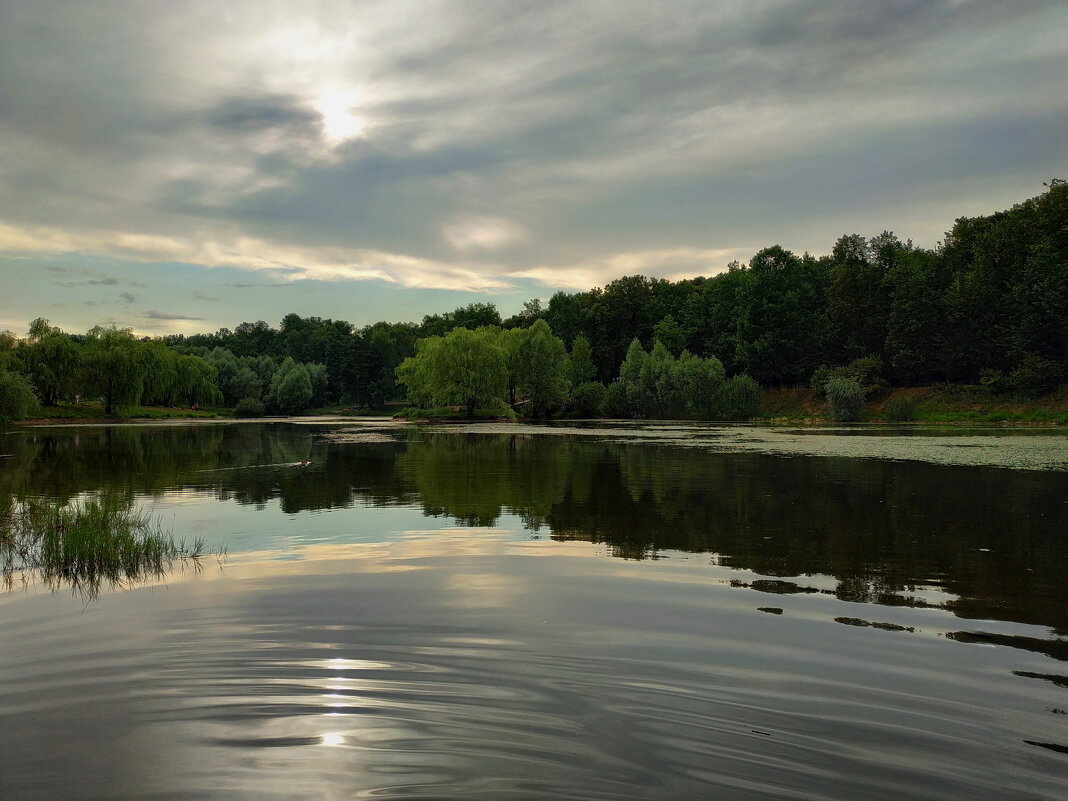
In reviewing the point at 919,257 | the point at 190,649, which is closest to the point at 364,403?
the point at 919,257

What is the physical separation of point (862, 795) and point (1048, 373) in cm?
8158

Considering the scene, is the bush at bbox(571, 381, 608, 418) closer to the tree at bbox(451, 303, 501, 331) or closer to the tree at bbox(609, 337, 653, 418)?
the tree at bbox(609, 337, 653, 418)

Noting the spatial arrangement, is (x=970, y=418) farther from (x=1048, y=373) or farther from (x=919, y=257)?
(x=919, y=257)

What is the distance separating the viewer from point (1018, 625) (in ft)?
25.3

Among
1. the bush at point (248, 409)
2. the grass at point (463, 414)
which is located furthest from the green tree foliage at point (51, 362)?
the grass at point (463, 414)

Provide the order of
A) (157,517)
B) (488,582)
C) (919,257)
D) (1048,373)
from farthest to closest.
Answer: (919,257) < (1048,373) < (157,517) < (488,582)

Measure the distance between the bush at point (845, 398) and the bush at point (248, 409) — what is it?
3136 inches

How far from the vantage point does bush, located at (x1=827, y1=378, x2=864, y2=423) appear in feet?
→ 247

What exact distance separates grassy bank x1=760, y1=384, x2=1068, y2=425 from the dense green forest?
5.42 ft

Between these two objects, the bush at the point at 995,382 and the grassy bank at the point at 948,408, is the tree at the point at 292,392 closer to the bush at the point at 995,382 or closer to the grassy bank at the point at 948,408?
the grassy bank at the point at 948,408

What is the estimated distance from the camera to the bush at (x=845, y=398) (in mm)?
75188

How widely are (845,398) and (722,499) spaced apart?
210 ft

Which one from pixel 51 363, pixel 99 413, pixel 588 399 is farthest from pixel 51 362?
pixel 588 399

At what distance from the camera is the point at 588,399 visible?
312 ft
